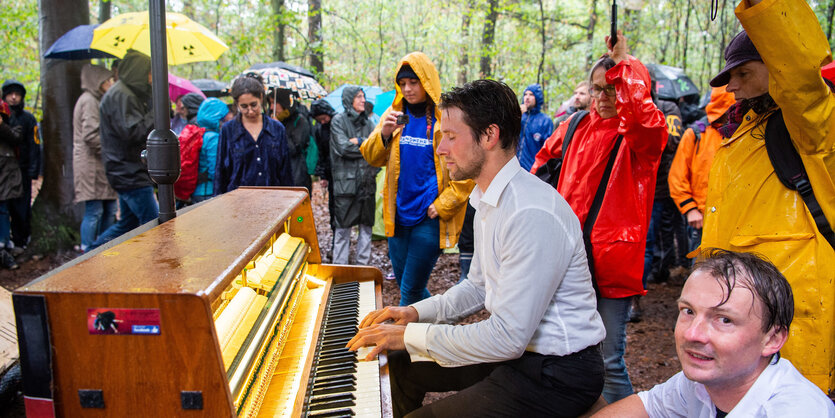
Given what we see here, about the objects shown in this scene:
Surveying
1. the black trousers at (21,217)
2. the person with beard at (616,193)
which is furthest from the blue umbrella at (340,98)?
the person with beard at (616,193)

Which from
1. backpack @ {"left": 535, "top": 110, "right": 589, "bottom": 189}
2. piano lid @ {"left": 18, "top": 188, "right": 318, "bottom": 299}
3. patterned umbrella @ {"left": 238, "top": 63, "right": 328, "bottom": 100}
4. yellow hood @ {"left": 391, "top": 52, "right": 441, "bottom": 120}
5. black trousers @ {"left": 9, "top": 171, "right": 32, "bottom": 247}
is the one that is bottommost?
black trousers @ {"left": 9, "top": 171, "right": 32, "bottom": 247}

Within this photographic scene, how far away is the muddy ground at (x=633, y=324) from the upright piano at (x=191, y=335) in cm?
191

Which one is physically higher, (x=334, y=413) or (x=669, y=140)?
(x=669, y=140)

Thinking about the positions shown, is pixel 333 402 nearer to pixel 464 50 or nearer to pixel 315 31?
pixel 315 31

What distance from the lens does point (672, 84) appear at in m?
6.89

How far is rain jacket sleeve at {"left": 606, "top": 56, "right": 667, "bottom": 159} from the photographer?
267 cm

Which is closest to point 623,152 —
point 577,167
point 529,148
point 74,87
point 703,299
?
point 577,167

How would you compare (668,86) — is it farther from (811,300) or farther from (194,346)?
(194,346)

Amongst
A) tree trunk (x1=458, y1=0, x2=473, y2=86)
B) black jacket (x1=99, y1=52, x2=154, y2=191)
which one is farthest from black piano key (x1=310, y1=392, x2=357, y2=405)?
tree trunk (x1=458, y1=0, x2=473, y2=86)

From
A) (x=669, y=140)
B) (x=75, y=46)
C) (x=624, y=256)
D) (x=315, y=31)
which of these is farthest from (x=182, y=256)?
(x=315, y=31)

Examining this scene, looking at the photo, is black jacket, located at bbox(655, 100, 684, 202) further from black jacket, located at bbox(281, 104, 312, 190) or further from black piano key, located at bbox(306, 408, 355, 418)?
black jacket, located at bbox(281, 104, 312, 190)

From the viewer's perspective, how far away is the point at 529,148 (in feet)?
22.7

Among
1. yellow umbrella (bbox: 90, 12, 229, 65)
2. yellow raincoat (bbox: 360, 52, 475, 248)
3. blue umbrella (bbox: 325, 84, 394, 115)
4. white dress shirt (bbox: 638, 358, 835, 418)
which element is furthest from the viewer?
blue umbrella (bbox: 325, 84, 394, 115)

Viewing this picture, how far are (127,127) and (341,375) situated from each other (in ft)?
15.2
